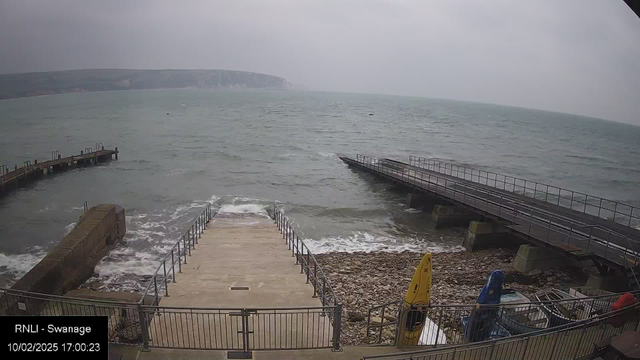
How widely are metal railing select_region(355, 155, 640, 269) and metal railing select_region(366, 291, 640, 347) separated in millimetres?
4466

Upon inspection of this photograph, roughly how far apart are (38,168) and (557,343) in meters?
43.4

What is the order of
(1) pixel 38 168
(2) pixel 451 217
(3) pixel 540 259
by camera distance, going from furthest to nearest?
(1) pixel 38 168
(2) pixel 451 217
(3) pixel 540 259

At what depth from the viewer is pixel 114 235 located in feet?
68.2

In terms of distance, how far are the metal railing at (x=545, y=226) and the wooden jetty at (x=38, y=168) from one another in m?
33.4

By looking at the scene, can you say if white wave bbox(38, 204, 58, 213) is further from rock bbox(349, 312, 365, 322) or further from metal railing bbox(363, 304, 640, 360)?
metal railing bbox(363, 304, 640, 360)

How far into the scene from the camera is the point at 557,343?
7.64 m

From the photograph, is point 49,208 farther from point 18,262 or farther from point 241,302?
point 241,302

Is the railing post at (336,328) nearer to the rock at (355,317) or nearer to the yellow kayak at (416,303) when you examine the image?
the yellow kayak at (416,303)

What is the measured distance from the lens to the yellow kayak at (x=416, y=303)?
7770 millimetres

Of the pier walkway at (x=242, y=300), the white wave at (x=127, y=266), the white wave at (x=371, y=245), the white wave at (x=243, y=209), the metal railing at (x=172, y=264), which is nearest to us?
the pier walkway at (x=242, y=300)

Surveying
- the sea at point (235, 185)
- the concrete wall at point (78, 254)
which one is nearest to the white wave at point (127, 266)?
the sea at point (235, 185)

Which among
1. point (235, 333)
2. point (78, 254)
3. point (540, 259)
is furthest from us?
point (540, 259)

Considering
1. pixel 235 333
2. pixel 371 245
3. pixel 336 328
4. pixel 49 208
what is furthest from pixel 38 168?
pixel 336 328

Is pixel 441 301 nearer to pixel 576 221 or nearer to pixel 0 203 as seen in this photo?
pixel 576 221
